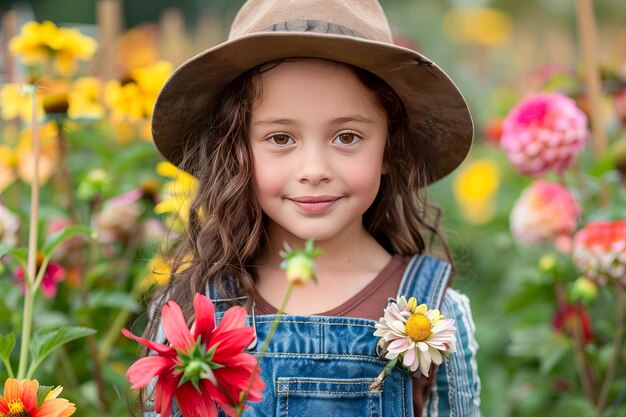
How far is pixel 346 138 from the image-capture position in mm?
1247

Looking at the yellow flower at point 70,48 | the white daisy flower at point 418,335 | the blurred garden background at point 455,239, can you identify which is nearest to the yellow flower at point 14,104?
the blurred garden background at point 455,239

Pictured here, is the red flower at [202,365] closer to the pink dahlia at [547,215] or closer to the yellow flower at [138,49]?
the pink dahlia at [547,215]

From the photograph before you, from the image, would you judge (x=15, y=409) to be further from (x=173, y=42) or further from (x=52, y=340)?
(x=173, y=42)

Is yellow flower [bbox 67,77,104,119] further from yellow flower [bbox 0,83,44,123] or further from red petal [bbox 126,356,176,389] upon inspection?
red petal [bbox 126,356,176,389]

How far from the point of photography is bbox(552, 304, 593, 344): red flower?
1851 millimetres

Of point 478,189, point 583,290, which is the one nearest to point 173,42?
point 478,189

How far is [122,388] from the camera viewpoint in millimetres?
1784

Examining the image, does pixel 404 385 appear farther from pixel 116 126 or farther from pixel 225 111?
pixel 116 126

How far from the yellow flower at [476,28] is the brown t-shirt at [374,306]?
459cm

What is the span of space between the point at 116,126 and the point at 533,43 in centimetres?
386

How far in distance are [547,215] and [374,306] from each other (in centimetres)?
67

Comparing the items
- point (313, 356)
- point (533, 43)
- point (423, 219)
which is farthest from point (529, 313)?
point (533, 43)

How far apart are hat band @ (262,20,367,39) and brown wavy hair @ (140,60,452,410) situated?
0.06 meters

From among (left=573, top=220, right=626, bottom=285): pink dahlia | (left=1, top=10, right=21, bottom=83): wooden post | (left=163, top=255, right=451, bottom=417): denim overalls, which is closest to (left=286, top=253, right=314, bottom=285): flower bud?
(left=163, top=255, right=451, bottom=417): denim overalls
